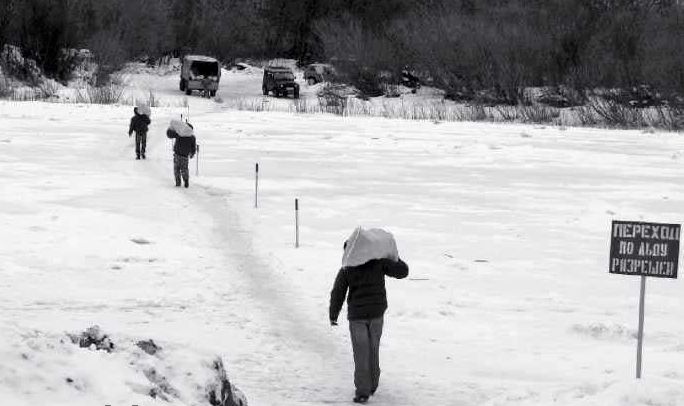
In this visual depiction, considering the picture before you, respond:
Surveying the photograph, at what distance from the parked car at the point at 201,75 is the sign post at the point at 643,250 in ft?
183

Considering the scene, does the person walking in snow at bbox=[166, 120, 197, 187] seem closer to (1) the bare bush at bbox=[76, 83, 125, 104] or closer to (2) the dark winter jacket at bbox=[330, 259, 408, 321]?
(2) the dark winter jacket at bbox=[330, 259, 408, 321]

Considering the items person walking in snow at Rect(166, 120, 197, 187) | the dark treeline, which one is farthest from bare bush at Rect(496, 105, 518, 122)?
→ person walking in snow at Rect(166, 120, 197, 187)

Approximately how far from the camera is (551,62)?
2660 inches

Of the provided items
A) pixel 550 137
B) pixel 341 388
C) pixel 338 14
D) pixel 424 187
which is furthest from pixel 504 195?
pixel 338 14

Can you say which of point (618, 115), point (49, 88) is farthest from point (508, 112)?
point (49, 88)

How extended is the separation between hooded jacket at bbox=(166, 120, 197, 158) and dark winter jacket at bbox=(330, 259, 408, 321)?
13002mm

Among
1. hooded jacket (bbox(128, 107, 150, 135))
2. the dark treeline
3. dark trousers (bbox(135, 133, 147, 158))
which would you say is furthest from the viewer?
the dark treeline

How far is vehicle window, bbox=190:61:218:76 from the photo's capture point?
214 ft

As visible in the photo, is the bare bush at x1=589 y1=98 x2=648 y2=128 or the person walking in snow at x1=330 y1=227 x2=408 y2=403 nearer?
the person walking in snow at x1=330 y1=227 x2=408 y2=403

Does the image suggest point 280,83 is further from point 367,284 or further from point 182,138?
point 367,284

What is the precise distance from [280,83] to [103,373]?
6019 centimetres

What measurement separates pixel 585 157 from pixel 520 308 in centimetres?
2007

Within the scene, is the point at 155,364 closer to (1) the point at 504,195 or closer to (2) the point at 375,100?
(1) the point at 504,195

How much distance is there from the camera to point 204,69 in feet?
215
